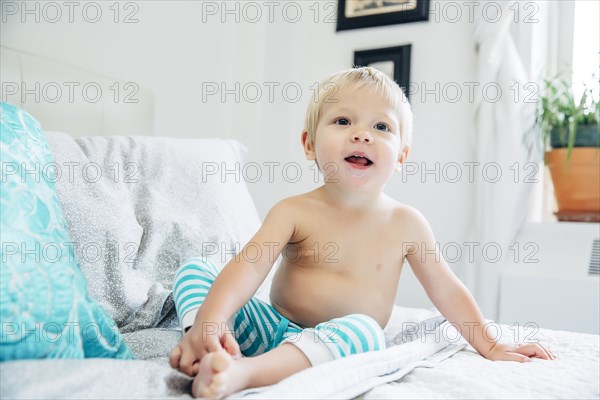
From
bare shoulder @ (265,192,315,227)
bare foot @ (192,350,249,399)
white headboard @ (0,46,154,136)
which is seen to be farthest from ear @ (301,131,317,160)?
white headboard @ (0,46,154,136)

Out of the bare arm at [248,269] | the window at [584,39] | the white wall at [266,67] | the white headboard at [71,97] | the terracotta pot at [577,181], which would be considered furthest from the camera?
the window at [584,39]

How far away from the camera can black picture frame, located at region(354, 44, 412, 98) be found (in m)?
2.29

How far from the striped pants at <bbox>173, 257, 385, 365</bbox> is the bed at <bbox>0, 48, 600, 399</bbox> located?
0.14 ft

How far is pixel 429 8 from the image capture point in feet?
7.48

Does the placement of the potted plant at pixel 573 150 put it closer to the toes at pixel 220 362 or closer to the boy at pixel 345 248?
the boy at pixel 345 248

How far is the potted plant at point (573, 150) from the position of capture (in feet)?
6.48

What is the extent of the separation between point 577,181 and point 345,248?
1.29 meters

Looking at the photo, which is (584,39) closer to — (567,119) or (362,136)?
(567,119)

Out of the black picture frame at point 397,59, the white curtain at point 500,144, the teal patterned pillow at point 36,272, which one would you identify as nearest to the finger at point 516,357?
the teal patterned pillow at point 36,272

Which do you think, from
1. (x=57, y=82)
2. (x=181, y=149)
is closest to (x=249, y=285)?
(x=181, y=149)

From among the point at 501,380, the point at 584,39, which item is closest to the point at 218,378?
the point at 501,380

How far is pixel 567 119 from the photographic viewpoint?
6.58 feet

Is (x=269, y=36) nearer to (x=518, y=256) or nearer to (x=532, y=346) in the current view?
(x=518, y=256)

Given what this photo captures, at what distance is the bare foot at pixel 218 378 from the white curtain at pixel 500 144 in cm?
153
